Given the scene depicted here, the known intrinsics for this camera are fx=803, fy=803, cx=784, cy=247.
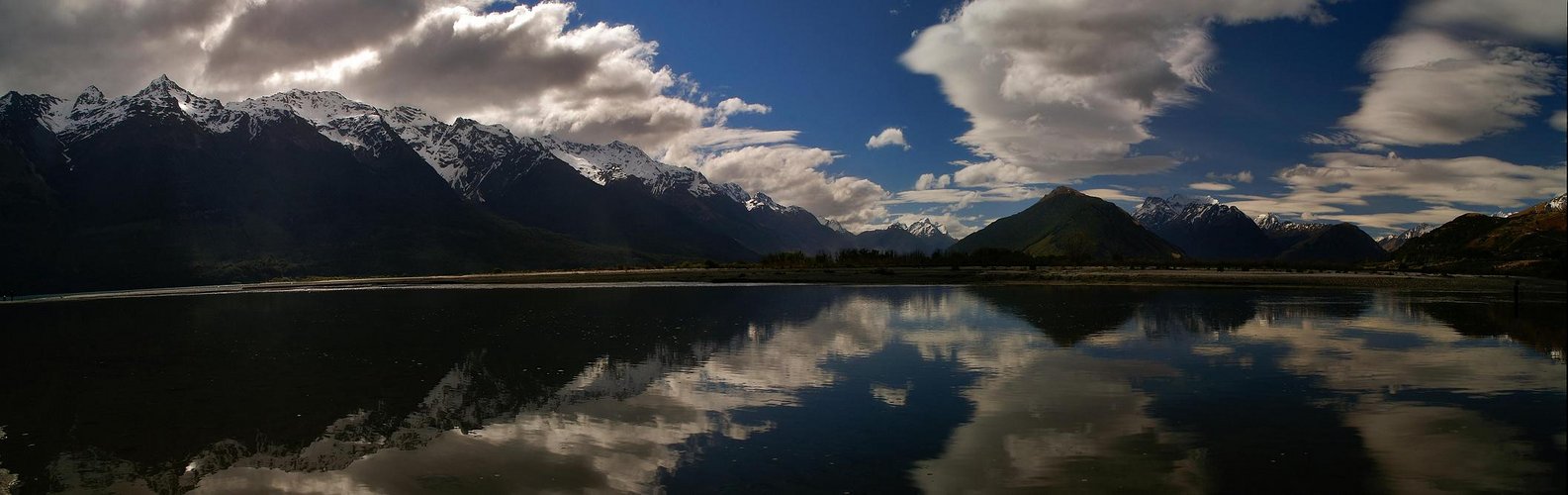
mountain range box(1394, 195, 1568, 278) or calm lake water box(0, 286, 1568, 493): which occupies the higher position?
mountain range box(1394, 195, 1568, 278)

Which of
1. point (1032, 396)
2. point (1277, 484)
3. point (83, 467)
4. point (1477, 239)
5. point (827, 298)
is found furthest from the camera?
point (1477, 239)

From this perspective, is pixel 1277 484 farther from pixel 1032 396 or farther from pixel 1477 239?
pixel 1477 239

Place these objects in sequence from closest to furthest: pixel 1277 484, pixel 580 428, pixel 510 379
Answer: pixel 1277 484, pixel 580 428, pixel 510 379

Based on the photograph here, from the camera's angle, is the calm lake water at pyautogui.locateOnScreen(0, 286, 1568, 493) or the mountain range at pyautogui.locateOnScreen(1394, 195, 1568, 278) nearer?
the mountain range at pyautogui.locateOnScreen(1394, 195, 1568, 278)

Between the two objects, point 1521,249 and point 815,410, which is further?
point 1521,249

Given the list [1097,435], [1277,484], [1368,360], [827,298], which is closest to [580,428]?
[1097,435]

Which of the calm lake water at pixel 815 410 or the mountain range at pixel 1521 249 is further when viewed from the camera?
the calm lake water at pixel 815 410

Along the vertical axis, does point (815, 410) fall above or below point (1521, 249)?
below

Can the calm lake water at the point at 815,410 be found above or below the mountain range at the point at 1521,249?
below
